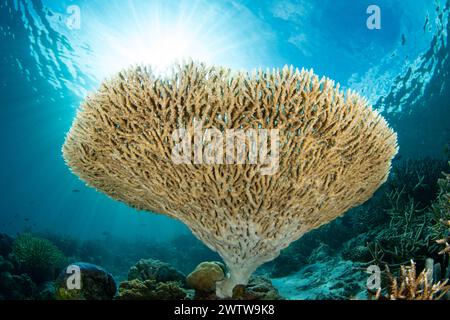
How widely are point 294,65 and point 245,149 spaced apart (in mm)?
16258

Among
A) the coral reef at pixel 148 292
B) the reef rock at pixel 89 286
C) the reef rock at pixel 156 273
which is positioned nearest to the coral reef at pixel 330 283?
the reef rock at pixel 156 273

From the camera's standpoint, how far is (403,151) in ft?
79.4

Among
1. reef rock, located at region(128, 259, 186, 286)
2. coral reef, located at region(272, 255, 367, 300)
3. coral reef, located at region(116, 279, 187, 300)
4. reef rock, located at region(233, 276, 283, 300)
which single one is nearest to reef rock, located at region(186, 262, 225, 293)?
coral reef, located at region(116, 279, 187, 300)

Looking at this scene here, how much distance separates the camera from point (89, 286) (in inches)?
209

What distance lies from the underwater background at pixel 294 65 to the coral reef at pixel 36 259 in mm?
39

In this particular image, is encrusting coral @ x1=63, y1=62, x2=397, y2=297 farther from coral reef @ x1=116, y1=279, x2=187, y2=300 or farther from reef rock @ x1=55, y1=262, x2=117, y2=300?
reef rock @ x1=55, y1=262, x2=117, y2=300

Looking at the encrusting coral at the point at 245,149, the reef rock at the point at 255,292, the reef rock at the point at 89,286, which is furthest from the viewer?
the reef rock at the point at 89,286

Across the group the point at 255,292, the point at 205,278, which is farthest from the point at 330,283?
the point at 205,278

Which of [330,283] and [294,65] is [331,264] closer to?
[330,283]

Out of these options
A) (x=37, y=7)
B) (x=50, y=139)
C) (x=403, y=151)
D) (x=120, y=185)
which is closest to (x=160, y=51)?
(x=37, y=7)

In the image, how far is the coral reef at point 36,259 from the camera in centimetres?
993

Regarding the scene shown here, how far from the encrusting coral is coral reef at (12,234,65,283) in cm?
790

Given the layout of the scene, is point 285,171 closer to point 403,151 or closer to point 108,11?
point 108,11

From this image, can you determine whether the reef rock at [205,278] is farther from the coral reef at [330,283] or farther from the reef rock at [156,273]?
the coral reef at [330,283]
